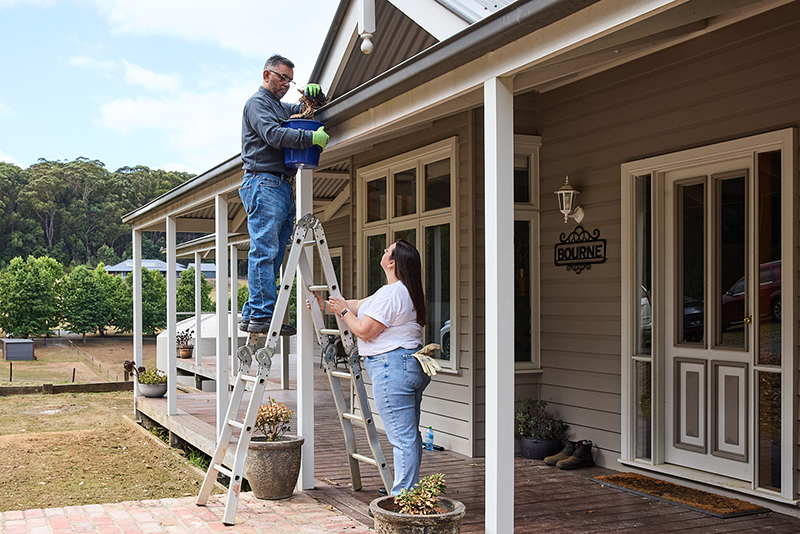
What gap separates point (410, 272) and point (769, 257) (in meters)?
2.12

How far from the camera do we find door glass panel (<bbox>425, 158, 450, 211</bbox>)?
622 centimetres

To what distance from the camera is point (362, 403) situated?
440 cm

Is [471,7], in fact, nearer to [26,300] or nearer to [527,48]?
[527,48]

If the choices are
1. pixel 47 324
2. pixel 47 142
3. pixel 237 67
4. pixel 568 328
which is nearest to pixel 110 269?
pixel 47 324

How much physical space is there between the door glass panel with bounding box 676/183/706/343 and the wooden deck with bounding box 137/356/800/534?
3.84 ft

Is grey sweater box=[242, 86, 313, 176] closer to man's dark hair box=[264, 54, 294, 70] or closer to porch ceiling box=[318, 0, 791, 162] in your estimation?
man's dark hair box=[264, 54, 294, 70]

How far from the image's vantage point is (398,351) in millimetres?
3902

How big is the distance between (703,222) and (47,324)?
29.4m

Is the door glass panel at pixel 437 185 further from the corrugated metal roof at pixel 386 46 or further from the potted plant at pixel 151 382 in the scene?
the potted plant at pixel 151 382

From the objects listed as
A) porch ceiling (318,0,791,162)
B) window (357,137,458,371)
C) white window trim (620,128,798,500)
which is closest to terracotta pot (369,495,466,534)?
porch ceiling (318,0,791,162)

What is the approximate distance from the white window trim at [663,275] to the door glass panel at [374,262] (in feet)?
8.78

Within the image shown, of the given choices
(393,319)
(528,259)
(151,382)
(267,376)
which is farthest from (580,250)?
(151,382)

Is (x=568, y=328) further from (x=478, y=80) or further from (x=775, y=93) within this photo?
(x=478, y=80)

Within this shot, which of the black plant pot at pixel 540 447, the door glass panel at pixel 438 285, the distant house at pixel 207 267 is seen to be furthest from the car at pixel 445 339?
the distant house at pixel 207 267
